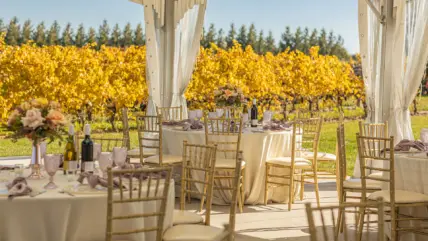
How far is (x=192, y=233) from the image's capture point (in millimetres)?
3596

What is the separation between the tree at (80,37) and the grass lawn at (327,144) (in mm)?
8526

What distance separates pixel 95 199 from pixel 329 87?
12.1 metres

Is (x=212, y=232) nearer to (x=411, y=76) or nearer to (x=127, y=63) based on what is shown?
(x=411, y=76)

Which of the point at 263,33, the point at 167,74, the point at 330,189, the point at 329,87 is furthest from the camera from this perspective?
the point at 263,33

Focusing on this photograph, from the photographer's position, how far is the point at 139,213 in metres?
3.39

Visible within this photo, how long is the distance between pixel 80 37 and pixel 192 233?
1982cm

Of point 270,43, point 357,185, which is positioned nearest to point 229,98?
point 357,185

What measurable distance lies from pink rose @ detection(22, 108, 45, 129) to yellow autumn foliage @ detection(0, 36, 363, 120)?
8636mm

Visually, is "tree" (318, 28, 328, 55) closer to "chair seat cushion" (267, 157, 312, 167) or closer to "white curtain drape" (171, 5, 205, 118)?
"white curtain drape" (171, 5, 205, 118)

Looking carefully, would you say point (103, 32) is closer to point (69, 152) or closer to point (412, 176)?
point (412, 176)

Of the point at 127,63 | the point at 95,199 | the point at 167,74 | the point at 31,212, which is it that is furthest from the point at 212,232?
the point at 127,63

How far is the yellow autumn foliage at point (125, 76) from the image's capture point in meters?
12.4

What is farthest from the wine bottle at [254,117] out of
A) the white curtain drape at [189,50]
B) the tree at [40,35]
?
the tree at [40,35]

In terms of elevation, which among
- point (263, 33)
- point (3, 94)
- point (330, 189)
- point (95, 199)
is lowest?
point (330, 189)
